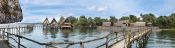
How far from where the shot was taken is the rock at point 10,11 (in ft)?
35.5

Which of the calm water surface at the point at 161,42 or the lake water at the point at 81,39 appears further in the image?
the calm water surface at the point at 161,42

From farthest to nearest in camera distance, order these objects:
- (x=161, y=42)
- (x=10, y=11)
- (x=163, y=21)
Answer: (x=163, y=21)
(x=161, y=42)
(x=10, y=11)

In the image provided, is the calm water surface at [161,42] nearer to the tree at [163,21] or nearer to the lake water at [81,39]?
the lake water at [81,39]

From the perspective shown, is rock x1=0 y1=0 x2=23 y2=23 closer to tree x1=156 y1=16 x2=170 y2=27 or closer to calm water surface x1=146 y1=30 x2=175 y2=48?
calm water surface x1=146 y1=30 x2=175 y2=48

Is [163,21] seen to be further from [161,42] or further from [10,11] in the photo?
[10,11]

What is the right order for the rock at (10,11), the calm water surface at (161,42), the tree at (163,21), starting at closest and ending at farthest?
the rock at (10,11) < the calm water surface at (161,42) < the tree at (163,21)

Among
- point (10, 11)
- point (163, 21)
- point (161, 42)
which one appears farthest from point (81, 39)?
point (163, 21)

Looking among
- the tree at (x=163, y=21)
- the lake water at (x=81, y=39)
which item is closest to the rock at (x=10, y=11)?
the lake water at (x=81, y=39)

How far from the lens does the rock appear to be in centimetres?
1082

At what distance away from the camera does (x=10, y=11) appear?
11.3 metres

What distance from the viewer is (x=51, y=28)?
488 feet

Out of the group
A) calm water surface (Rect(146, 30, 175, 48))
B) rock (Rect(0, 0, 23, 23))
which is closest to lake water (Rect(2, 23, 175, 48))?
calm water surface (Rect(146, 30, 175, 48))

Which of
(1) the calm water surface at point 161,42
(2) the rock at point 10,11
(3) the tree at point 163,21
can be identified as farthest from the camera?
(3) the tree at point 163,21

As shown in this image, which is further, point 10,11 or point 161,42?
point 161,42
